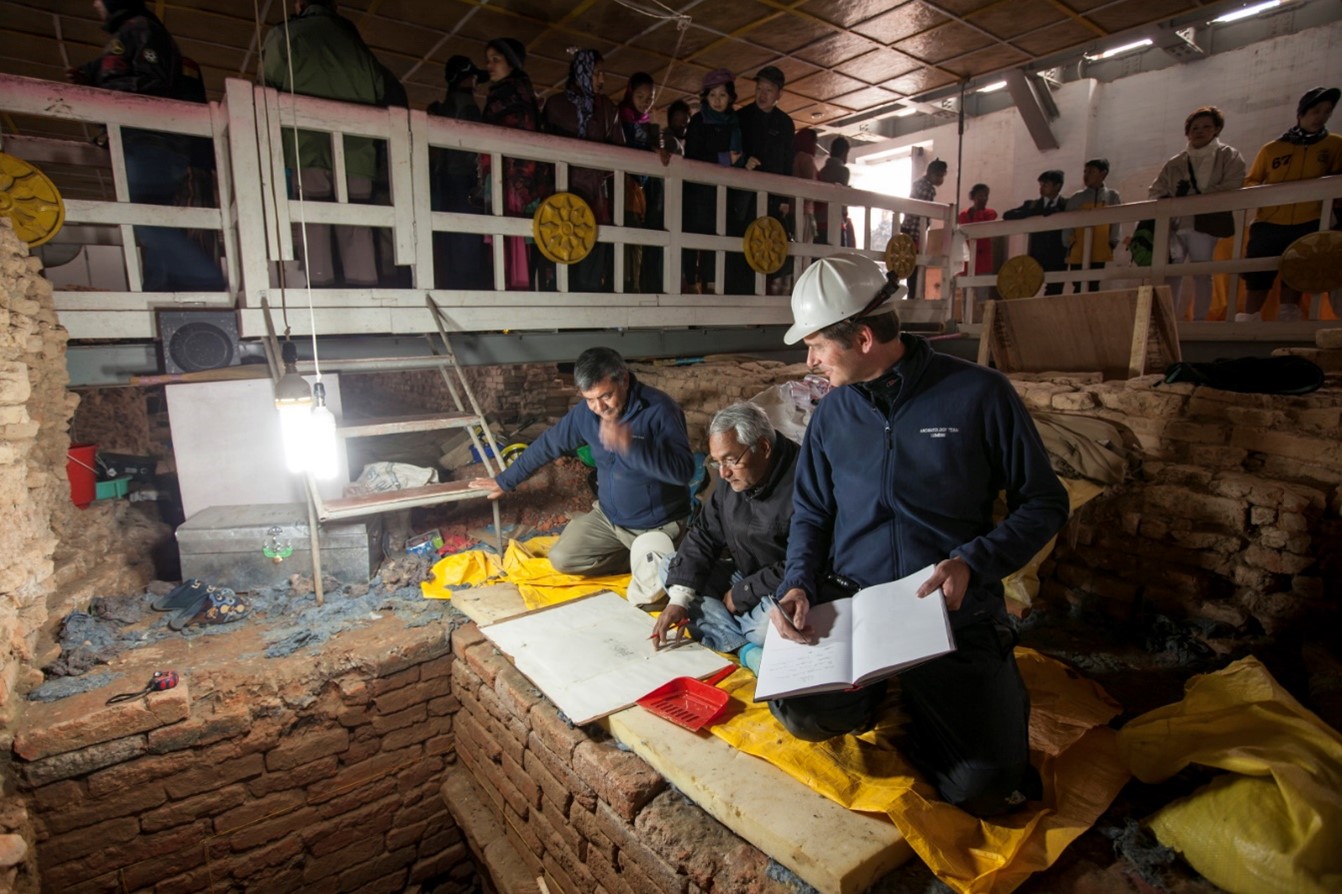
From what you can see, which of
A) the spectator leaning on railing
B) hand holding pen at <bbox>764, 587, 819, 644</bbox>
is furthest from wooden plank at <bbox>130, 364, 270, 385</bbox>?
the spectator leaning on railing

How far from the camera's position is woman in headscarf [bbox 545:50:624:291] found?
17.8 feet

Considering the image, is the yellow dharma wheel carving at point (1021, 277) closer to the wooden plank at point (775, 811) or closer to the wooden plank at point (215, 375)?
the wooden plank at point (775, 811)

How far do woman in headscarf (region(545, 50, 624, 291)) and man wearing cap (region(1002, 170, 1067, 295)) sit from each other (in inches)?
194

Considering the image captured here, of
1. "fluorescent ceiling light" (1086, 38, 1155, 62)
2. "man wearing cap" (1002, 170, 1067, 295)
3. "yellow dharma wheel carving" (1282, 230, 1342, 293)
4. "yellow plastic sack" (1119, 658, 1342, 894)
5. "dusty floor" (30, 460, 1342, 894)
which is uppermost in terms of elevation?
"fluorescent ceiling light" (1086, 38, 1155, 62)

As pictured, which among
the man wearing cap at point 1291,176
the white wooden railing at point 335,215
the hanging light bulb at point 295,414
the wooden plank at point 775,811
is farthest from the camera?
the man wearing cap at point 1291,176

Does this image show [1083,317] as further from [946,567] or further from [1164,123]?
[1164,123]

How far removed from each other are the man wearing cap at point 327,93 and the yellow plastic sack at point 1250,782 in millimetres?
5137

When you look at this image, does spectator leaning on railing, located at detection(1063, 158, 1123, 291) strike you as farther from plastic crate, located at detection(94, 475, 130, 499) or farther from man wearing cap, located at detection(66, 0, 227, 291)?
plastic crate, located at detection(94, 475, 130, 499)

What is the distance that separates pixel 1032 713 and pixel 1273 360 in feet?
9.82

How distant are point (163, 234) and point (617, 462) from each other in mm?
3379

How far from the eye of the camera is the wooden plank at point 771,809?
2121 mm

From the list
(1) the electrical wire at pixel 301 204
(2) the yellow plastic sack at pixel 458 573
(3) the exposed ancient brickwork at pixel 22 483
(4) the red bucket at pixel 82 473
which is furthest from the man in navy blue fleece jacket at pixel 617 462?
(4) the red bucket at pixel 82 473

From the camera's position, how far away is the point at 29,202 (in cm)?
382

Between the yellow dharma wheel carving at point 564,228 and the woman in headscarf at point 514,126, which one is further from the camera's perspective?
the yellow dharma wheel carving at point 564,228
